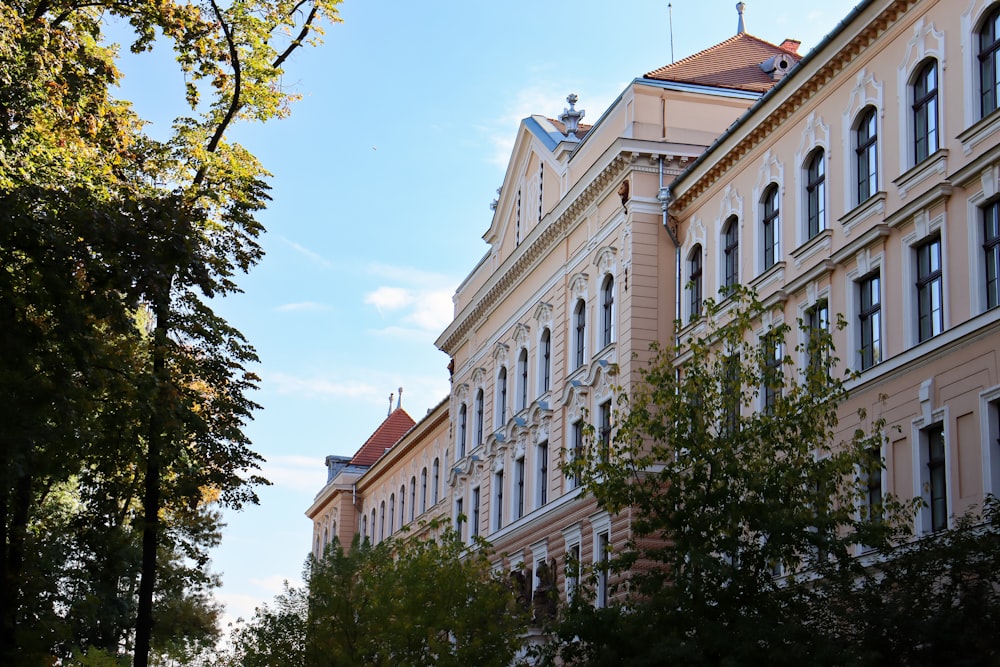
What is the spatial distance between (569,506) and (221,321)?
473 inches

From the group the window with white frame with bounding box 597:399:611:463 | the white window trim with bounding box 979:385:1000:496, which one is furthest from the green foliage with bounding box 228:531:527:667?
the white window trim with bounding box 979:385:1000:496

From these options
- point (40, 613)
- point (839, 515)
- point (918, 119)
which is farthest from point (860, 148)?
point (40, 613)

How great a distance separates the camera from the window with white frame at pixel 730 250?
32625mm

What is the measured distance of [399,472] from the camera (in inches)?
2584

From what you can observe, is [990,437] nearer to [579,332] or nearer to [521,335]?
[579,332]

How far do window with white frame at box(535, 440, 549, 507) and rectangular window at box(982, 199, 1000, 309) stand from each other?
19.1 meters

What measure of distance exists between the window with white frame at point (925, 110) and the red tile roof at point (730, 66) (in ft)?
38.9

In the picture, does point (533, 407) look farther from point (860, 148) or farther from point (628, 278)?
point (860, 148)

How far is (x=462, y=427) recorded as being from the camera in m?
51.7

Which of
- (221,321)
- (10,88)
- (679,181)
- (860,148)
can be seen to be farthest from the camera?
(679,181)

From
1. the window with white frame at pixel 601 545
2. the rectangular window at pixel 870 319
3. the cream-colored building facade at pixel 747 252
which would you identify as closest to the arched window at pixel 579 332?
the cream-colored building facade at pixel 747 252

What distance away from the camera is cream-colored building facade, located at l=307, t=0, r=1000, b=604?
23.9 metres

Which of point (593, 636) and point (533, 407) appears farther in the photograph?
point (533, 407)

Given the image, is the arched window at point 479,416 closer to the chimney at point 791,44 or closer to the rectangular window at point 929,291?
the chimney at point 791,44
